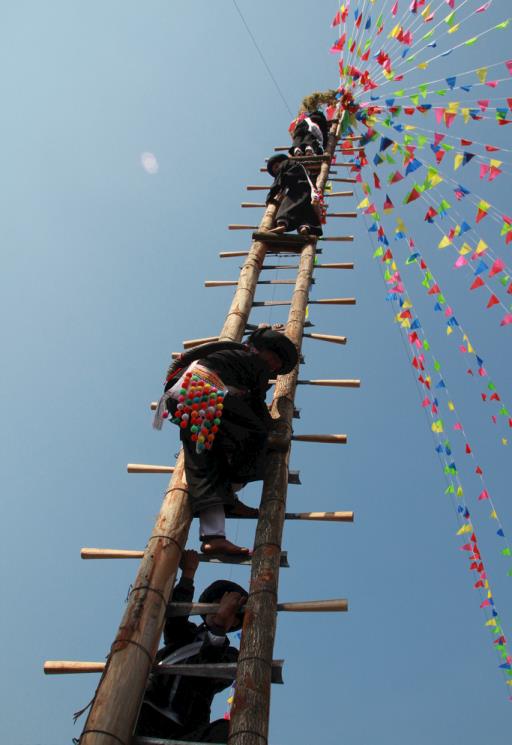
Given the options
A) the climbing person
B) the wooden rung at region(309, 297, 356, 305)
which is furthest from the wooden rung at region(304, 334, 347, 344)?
the climbing person

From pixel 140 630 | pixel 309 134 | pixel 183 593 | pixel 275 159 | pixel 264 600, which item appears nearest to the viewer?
pixel 140 630

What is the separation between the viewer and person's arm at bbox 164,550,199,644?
9.12ft

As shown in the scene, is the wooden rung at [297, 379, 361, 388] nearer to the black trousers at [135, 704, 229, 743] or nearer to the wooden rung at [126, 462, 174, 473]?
the wooden rung at [126, 462, 174, 473]

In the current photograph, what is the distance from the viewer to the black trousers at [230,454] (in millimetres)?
2955

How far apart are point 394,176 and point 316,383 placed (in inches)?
113

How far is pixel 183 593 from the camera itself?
283cm

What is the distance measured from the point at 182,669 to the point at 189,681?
0.56ft

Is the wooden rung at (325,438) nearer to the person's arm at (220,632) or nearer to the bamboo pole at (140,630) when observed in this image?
the bamboo pole at (140,630)

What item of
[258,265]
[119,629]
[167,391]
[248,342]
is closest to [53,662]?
[119,629]

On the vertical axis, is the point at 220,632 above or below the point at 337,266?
below

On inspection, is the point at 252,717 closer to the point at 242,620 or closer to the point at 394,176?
the point at 242,620

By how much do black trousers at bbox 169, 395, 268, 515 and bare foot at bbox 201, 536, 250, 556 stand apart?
172 millimetres

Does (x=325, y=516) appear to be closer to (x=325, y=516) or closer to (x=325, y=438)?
(x=325, y=516)

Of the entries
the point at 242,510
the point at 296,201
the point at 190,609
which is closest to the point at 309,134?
the point at 296,201
